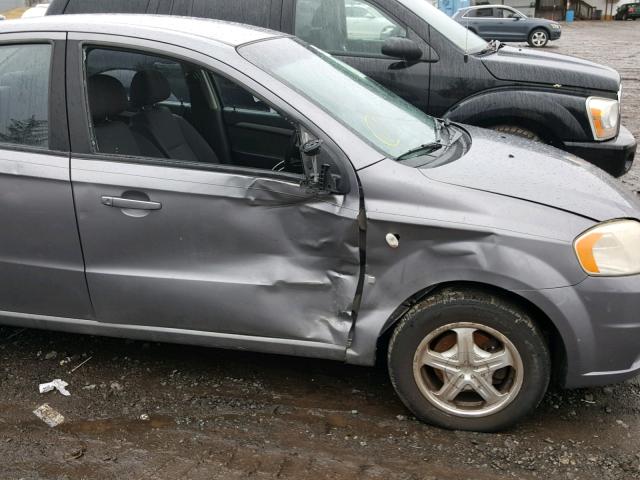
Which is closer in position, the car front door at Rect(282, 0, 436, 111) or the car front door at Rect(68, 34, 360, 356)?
the car front door at Rect(68, 34, 360, 356)

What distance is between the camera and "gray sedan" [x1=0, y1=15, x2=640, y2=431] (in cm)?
287

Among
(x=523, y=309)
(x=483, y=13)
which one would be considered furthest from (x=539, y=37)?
(x=523, y=309)

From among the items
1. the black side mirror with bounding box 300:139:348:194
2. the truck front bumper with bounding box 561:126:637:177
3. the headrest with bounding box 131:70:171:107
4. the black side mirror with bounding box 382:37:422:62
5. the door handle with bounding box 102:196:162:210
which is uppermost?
the headrest with bounding box 131:70:171:107

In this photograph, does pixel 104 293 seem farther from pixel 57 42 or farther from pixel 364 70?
pixel 364 70

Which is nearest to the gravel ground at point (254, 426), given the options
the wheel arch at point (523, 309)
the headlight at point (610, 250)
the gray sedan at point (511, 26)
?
the wheel arch at point (523, 309)

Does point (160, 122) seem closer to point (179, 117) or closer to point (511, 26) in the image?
point (179, 117)

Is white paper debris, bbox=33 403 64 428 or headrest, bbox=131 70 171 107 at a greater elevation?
headrest, bbox=131 70 171 107

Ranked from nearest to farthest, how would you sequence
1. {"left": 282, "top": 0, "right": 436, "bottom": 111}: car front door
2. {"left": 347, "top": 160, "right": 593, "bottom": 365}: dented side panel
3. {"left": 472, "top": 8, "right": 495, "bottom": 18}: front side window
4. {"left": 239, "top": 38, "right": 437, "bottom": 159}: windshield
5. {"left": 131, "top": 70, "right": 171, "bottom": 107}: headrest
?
1. {"left": 347, "top": 160, "right": 593, "bottom": 365}: dented side panel
2. {"left": 239, "top": 38, "right": 437, "bottom": 159}: windshield
3. {"left": 131, "top": 70, "right": 171, "bottom": 107}: headrest
4. {"left": 282, "top": 0, "right": 436, "bottom": 111}: car front door
5. {"left": 472, "top": 8, "right": 495, "bottom": 18}: front side window

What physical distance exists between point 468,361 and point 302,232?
0.90 metres

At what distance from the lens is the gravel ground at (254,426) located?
2902 mm

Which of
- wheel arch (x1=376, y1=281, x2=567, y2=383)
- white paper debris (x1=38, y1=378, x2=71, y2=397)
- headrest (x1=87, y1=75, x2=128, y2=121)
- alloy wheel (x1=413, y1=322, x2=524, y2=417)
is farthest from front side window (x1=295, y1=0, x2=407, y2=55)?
white paper debris (x1=38, y1=378, x2=71, y2=397)

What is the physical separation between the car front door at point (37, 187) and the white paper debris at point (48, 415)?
1.47 feet

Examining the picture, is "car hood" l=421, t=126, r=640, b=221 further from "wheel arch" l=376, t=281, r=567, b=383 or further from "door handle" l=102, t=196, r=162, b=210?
"door handle" l=102, t=196, r=162, b=210

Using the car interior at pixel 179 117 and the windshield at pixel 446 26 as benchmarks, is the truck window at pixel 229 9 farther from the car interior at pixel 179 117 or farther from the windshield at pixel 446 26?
the car interior at pixel 179 117
